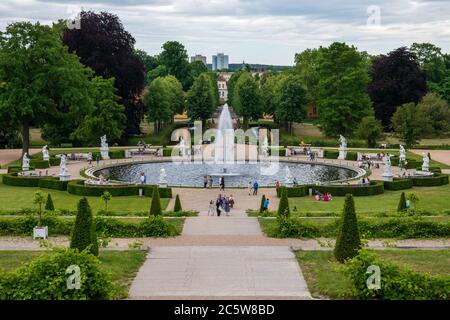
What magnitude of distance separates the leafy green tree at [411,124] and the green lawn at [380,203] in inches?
1086

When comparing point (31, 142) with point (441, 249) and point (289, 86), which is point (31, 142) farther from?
point (441, 249)

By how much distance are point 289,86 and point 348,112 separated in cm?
1460

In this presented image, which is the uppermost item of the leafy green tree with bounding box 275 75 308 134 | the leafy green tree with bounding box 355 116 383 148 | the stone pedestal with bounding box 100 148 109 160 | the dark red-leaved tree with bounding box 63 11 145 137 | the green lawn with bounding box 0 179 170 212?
the dark red-leaved tree with bounding box 63 11 145 137

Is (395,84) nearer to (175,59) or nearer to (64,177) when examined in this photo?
(64,177)

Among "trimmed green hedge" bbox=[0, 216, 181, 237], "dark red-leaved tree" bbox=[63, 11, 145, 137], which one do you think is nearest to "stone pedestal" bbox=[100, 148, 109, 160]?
"dark red-leaved tree" bbox=[63, 11, 145, 137]

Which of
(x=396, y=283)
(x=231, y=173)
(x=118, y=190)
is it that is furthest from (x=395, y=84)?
(x=396, y=283)

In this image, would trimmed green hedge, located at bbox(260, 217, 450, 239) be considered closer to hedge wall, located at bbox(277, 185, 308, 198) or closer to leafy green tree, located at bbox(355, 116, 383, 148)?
hedge wall, located at bbox(277, 185, 308, 198)

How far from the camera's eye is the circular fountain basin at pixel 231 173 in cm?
5097

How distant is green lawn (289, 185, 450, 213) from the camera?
1511 inches

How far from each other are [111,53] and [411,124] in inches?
1539

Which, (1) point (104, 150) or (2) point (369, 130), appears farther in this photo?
(2) point (369, 130)

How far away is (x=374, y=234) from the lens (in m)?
28.2

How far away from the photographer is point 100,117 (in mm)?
70875

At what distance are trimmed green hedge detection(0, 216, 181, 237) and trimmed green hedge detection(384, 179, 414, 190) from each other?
75.1 feet
